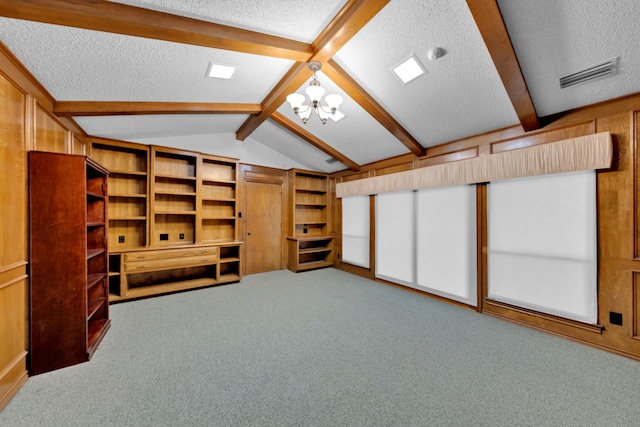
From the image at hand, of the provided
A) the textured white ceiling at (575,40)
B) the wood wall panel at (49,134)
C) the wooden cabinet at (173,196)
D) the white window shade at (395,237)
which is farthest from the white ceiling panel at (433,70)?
the wooden cabinet at (173,196)

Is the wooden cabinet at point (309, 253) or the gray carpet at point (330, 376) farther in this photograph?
the wooden cabinet at point (309, 253)

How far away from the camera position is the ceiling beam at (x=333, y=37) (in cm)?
186

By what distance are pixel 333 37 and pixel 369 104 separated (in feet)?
3.57

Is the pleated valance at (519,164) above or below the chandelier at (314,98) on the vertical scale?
below

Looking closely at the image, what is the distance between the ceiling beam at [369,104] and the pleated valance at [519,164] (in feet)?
A: 1.54

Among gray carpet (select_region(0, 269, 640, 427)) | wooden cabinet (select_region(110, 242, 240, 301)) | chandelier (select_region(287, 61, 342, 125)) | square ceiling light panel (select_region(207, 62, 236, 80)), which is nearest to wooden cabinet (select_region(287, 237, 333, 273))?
wooden cabinet (select_region(110, 242, 240, 301))

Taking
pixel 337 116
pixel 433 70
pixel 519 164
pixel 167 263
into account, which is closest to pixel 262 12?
pixel 433 70

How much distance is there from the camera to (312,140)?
4562mm

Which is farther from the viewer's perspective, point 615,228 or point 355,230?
point 355,230

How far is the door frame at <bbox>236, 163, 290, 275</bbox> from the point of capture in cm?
514

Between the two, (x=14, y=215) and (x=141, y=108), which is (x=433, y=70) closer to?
(x=141, y=108)

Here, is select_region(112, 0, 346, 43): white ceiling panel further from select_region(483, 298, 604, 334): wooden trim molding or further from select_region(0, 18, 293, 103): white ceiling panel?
select_region(483, 298, 604, 334): wooden trim molding

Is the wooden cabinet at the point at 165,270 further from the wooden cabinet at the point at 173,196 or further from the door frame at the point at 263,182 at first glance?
the door frame at the point at 263,182

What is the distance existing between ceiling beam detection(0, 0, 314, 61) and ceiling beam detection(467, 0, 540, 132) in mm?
1535
